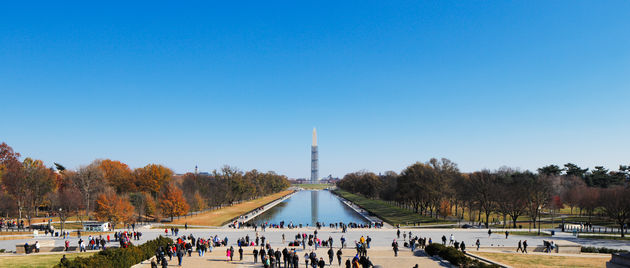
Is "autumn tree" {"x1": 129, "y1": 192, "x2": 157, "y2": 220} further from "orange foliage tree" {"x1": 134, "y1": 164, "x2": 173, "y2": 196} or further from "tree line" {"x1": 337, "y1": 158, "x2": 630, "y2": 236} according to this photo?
"tree line" {"x1": 337, "y1": 158, "x2": 630, "y2": 236}

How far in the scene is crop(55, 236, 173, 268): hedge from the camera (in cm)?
2242

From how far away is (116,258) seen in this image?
2530 cm

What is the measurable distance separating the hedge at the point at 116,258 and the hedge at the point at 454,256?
23.1 meters

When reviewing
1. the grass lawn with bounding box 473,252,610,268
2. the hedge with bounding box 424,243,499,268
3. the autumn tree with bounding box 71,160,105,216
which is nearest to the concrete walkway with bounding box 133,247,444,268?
the hedge with bounding box 424,243,499,268

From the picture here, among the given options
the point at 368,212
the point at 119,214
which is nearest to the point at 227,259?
the point at 119,214

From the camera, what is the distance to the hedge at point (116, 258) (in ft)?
73.6

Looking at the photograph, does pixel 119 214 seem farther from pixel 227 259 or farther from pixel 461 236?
pixel 461 236

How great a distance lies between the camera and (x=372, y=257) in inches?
1244

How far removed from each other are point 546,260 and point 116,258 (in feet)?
105

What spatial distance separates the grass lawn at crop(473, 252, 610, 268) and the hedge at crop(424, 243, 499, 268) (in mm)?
3804

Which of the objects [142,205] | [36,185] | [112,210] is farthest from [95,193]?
→ [112,210]

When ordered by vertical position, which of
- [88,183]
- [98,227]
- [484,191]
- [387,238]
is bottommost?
[98,227]

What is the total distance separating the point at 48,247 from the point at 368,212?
216 ft

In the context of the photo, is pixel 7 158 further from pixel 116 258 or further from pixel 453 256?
pixel 453 256
